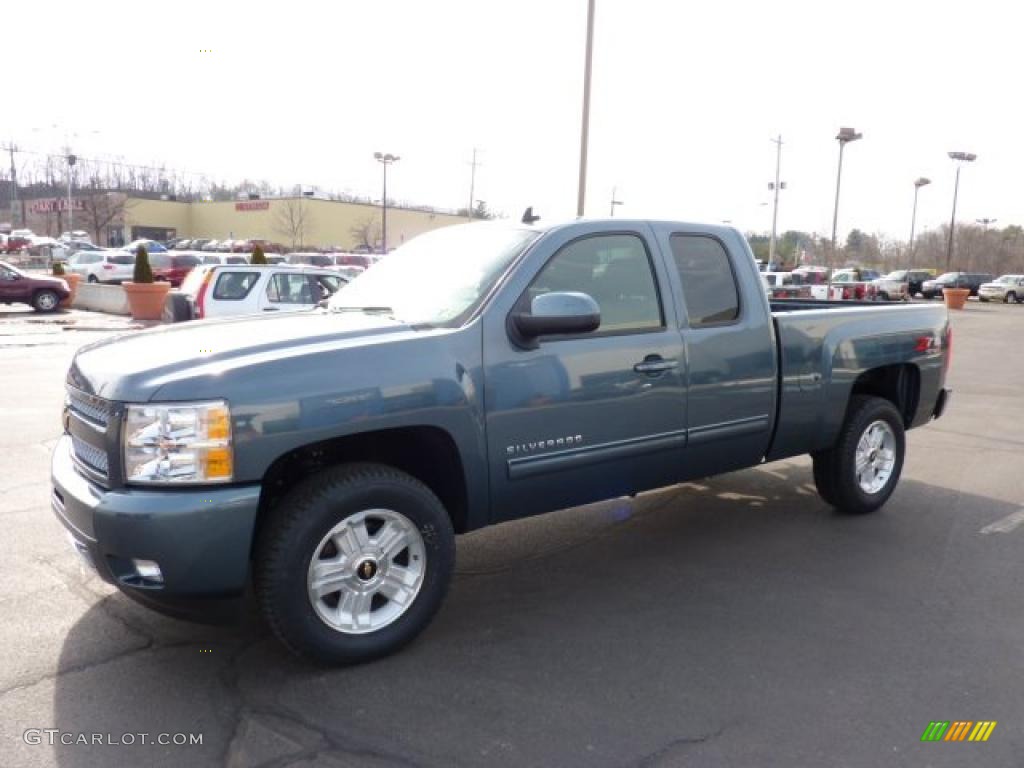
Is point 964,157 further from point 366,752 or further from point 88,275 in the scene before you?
point 366,752

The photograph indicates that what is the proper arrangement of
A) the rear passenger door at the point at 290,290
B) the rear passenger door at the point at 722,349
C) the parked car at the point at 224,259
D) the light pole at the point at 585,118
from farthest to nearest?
1. the parked car at the point at 224,259
2. the light pole at the point at 585,118
3. the rear passenger door at the point at 290,290
4. the rear passenger door at the point at 722,349

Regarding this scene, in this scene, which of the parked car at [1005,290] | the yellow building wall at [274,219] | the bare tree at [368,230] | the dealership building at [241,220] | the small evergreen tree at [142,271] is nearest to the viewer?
the small evergreen tree at [142,271]

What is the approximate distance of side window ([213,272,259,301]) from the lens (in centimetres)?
1420

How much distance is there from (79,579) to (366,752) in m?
2.35

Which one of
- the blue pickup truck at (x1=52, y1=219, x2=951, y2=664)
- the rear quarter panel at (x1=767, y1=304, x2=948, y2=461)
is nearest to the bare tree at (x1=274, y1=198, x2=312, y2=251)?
the rear quarter panel at (x1=767, y1=304, x2=948, y2=461)

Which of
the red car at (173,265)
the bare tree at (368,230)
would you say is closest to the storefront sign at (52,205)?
the bare tree at (368,230)

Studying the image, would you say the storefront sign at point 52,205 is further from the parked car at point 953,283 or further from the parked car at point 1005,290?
the parked car at point 1005,290

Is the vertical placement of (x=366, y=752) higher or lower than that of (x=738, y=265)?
lower

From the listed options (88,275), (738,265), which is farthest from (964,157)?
(738,265)

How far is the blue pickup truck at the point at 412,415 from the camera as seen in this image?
3.29 m

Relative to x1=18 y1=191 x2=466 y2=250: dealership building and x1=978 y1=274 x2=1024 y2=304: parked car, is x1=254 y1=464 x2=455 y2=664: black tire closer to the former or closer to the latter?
x1=978 y1=274 x2=1024 y2=304: parked car

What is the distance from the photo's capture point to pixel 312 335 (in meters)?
3.79

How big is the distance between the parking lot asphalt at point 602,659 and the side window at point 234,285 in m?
8.52

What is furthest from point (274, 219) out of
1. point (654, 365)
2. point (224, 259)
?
point (654, 365)
